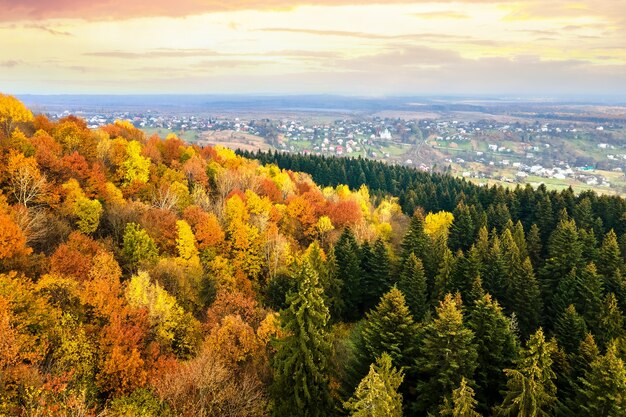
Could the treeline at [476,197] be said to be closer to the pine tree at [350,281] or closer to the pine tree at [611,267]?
the pine tree at [611,267]

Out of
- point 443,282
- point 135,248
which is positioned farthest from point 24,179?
point 443,282

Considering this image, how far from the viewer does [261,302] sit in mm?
55219

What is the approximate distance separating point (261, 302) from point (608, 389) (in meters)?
37.4

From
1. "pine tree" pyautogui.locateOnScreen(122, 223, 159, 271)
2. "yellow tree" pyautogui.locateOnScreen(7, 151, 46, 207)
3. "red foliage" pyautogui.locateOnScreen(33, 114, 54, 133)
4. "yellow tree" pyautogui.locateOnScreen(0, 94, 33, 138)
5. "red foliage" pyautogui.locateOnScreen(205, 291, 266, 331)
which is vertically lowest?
"red foliage" pyautogui.locateOnScreen(205, 291, 266, 331)

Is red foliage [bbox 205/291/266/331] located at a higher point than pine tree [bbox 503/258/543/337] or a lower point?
higher

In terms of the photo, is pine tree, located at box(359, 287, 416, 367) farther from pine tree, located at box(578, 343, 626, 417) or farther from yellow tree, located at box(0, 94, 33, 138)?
yellow tree, located at box(0, 94, 33, 138)

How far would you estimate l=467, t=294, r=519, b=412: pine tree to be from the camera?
117 feet

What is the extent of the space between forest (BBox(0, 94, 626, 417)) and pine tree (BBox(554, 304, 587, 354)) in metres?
0.11

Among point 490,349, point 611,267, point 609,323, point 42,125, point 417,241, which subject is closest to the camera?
point 490,349

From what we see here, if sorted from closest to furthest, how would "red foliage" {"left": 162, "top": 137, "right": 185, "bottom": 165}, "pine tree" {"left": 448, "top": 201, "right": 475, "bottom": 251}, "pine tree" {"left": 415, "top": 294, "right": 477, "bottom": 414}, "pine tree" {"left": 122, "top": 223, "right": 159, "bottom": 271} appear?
"pine tree" {"left": 415, "top": 294, "right": 477, "bottom": 414}, "pine tree" {"left": 122, "top": 223, "right": 159, "bottom": 271}, "pine tree" {"left": 448, "top": 201, "right": 475, "bottom": 251}, "red foliage" {"left": 162, "top": 137, "right": 185, "bottom": 165}

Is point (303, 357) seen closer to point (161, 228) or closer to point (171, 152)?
point (161, 228)

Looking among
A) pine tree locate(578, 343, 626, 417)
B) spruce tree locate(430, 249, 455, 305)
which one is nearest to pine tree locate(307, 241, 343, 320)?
spruce tree locate(430, 249, 455, 305)

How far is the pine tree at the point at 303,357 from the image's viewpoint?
29906 mm

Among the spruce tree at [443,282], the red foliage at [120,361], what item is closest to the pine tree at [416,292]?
the spruce tree at [443,282]
